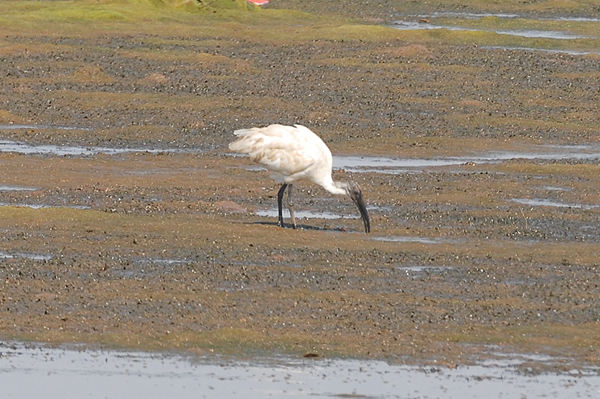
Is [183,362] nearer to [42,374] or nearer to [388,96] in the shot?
[42,374]

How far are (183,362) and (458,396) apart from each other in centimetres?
198

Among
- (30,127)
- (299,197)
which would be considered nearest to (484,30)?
(30,127)

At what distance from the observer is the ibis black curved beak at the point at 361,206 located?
553 inches

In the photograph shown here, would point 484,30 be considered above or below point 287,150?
below

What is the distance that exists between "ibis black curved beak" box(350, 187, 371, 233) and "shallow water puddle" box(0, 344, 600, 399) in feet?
14.0

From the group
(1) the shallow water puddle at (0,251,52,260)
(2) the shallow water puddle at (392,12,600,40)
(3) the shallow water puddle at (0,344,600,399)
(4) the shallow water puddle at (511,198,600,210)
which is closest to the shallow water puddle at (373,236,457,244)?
(4) the shallow water puddle at (511,198,600,210)

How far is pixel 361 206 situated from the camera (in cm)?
1416

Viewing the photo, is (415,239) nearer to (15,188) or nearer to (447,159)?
(15,188)

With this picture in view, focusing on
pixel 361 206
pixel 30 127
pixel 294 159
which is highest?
pixel 294 159

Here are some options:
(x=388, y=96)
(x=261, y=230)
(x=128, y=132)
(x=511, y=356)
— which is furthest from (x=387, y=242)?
(x=388, y=96)

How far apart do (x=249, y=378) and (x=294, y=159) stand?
5200 mm

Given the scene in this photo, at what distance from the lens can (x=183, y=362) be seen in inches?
383

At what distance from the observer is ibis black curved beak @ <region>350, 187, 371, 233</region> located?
14.0 meters

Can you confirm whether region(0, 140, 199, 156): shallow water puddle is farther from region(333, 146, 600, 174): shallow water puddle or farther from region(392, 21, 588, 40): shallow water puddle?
region(392, 21, 588, 40): shallow water puddle
